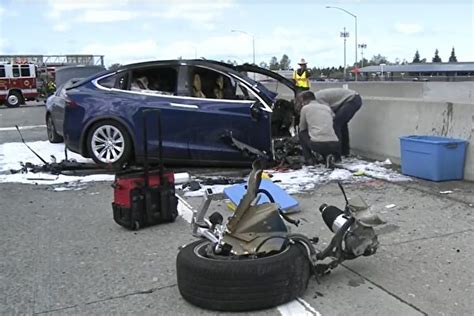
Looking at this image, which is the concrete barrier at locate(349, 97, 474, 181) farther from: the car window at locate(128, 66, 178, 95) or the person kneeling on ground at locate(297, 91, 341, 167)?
the car window at locate(128, 66, 178, 95)

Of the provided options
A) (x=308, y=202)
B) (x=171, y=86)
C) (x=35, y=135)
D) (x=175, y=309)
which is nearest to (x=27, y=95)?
(x=35, y=135)

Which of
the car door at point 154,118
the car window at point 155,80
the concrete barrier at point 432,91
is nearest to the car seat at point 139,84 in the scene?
the car window at point 155,80

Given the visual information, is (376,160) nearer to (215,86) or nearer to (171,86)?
(215,86)

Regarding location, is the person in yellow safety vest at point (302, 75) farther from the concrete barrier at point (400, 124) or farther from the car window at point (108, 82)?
the car window at point (108, 82)

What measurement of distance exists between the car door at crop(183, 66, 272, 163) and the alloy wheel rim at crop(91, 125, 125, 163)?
3.57 ft

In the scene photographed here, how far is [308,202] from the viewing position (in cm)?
664

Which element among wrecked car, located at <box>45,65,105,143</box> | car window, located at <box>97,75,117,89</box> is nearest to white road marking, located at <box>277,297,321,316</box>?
car window, located at <box>97,75,117,89</box>

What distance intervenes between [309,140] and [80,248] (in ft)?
14.5

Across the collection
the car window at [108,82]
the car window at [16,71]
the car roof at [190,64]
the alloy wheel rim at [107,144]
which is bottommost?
the alloy wheel rim at [107,144]

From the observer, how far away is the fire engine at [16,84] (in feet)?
110

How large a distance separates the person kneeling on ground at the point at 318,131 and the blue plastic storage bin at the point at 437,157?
119 centimetres

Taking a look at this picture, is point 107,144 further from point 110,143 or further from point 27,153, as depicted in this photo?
point 27,153

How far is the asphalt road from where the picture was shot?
3.82m

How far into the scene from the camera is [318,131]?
27.6 ft
